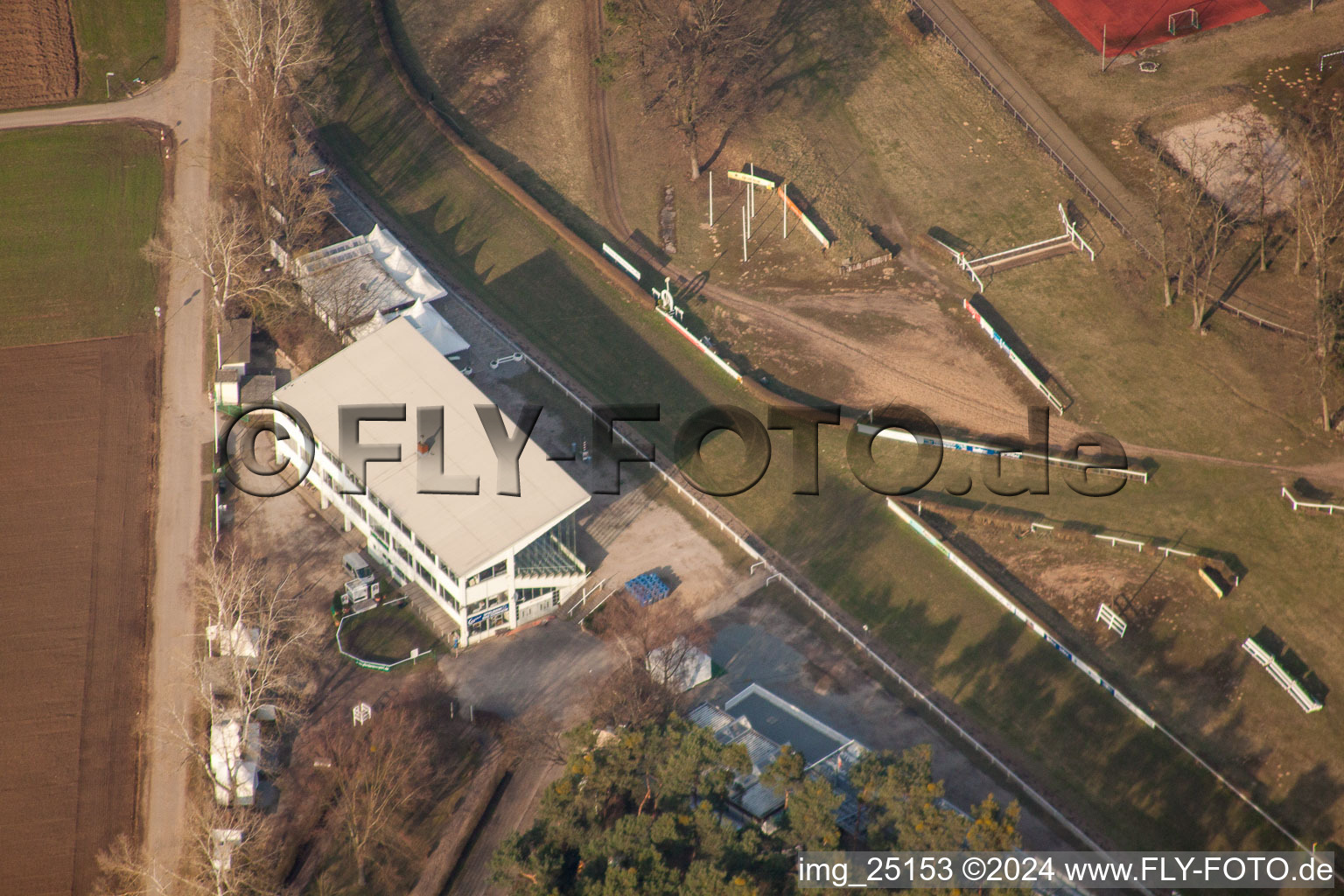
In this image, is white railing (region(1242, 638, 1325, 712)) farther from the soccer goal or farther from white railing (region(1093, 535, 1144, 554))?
the soccer goal

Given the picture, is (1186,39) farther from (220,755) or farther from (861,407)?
(220,755)

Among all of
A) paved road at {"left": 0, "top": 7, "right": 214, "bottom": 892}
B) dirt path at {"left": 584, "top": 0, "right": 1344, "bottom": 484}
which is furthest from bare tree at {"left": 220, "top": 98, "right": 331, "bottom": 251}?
dirt path at {"left": 584, "top": 0, "right": 1344, "bottom": 484}

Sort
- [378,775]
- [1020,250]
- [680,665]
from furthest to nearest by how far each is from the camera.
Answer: [1020,250]
[680,665]
[378,775]

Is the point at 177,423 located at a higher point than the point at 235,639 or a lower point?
higher

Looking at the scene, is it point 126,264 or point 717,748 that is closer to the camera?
point 717,748

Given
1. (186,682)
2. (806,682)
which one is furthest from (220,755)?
(806,682)

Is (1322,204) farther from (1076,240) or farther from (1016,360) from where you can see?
(1016,360)

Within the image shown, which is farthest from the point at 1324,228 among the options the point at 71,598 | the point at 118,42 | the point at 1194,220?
the point at 118,42
